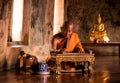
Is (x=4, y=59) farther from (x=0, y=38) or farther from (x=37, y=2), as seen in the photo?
(x=37, y=2)

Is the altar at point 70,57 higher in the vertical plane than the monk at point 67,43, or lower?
lower

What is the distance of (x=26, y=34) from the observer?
902 centimetres

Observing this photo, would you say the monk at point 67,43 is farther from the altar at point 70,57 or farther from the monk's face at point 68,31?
the altar at point 70,57

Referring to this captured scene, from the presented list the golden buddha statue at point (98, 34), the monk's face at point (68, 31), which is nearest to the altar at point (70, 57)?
the monk's face at point (68, 31)

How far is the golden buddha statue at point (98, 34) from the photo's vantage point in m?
14.1

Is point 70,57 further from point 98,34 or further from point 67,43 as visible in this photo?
point 98,34

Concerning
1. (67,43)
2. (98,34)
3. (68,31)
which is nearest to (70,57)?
(67,43)

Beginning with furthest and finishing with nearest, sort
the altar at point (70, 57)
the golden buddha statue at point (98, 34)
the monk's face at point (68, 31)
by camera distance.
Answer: the golden buddha statue at point (98, 34), the monk's face at point (68, 31), the altar at point (70, 57)

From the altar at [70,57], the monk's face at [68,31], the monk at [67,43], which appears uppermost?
the monk's face at [68,31]

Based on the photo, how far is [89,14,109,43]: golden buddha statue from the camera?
46.4 feet

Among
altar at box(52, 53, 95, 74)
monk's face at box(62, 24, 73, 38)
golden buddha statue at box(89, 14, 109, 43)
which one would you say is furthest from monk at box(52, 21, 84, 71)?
golden buddha statue at box(89, 14, 109, 43)

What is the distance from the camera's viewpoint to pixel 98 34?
14516 mm

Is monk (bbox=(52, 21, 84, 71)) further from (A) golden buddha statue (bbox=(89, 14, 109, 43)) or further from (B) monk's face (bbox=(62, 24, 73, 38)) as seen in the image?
(A) golden buddha statue (bbox=(89, 14, 109, 43))

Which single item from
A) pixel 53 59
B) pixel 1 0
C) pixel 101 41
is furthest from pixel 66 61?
pixel 101 41
